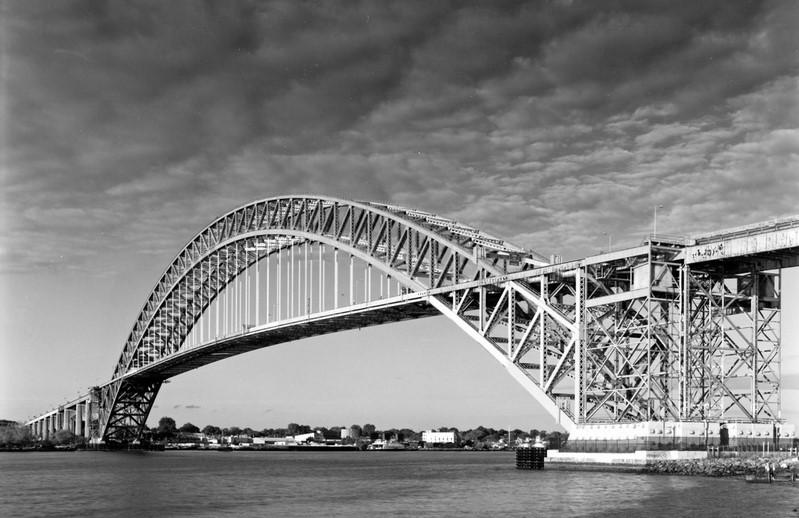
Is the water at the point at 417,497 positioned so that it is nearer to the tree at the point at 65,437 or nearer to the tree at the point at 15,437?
the tree at the point at 65,437

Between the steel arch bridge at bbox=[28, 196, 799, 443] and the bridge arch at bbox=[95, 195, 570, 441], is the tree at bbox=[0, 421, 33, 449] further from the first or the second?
the steel arch bridge at bbox=[28, 196, 799, 443]

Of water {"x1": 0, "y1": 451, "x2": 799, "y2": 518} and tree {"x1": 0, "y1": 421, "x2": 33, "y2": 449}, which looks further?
tree {"x1": 0, "y1": 421, "x2": 33, "y2": 449}

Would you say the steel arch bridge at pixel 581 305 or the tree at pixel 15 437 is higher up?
the steel arch bridge at pixel 581 305

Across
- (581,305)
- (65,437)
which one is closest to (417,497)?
(581,305)

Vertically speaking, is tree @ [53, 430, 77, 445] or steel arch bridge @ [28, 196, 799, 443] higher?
steel arch bridge @ [28, 196, 799, 443]

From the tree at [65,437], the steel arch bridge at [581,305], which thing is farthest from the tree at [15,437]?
the steel arch bridge at [581,305]

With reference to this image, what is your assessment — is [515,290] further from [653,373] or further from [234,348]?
[234,348]

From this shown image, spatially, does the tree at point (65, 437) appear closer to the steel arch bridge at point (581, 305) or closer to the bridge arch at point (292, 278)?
the bridge arch at point (292, 278)

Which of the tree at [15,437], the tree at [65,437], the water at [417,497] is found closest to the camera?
the water at [417,497]

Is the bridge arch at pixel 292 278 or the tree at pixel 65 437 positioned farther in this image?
the tree at pixel 65 437

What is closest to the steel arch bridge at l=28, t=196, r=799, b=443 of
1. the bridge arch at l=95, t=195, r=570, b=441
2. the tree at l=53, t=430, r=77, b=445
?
the bridge arch at l=95, t=195, r=570, b=441

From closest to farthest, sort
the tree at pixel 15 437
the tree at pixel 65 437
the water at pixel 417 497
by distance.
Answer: the water at pixel 417 497 → the tree at pixel 65 437 → the tree at pixel 15 437

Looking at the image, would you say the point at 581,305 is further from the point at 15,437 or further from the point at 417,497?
the point at 15,437

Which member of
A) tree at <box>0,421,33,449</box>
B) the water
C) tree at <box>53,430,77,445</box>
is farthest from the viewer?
tree at <box>0,421,33,449</box>
